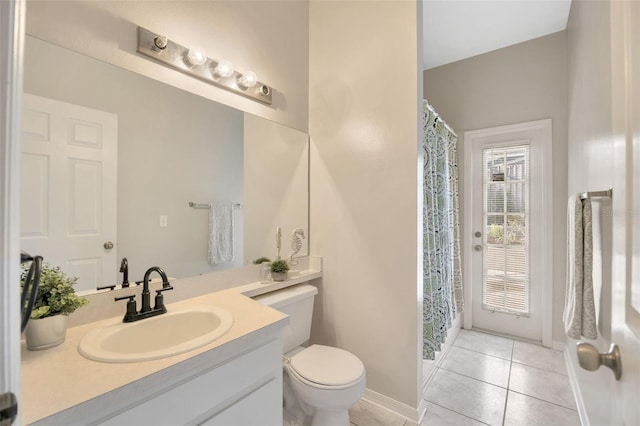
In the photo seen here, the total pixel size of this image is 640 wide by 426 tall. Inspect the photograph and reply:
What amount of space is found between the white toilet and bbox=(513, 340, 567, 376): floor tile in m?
1.79

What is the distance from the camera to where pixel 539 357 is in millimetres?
2422

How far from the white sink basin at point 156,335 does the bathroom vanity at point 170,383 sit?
0.03m

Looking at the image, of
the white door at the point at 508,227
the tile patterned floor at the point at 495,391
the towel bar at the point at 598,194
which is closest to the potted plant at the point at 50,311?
Answer: the tile patterned floor at the point at 495,391

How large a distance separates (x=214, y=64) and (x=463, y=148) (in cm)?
257

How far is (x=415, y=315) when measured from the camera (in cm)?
166

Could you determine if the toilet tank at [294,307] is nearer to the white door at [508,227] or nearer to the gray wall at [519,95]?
the white door at [508,227]

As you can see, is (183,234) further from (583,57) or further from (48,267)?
(583,57)

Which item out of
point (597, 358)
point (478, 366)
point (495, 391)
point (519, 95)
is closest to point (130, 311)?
point (597, 358)

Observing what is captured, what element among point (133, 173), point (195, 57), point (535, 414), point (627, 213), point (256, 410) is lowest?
point (535, 414)

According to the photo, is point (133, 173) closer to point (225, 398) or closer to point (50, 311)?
point (50, 311)

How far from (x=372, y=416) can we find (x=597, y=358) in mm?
1487

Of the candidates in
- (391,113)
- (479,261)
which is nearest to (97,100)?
(391,113)

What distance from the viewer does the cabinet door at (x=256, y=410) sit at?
3.10ft

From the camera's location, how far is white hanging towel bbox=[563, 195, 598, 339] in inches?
38.2
